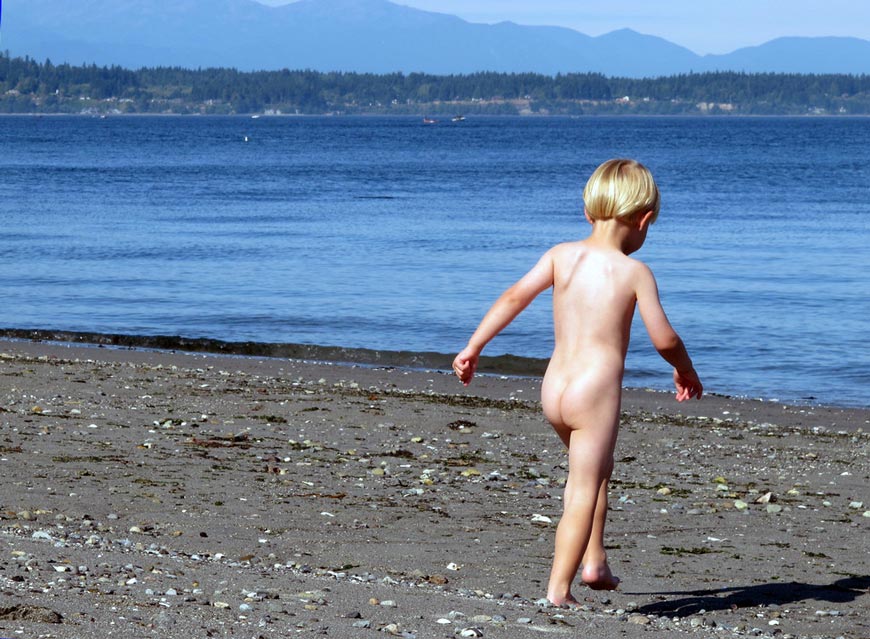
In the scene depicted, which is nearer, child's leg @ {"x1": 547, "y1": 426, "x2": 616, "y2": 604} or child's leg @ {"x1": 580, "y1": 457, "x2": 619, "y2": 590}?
child's leg @ {"x1": 547, "y1": 426, "x2": 616, "y2": 604}

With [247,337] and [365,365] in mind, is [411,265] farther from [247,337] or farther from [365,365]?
[365,365]

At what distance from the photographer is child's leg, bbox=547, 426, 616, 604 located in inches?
214

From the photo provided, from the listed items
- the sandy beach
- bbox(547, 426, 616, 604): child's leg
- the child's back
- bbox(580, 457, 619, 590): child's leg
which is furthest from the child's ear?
the sandy beach

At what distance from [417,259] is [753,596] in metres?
24.0

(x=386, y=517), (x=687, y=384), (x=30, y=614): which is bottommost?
(x=386, y=517)

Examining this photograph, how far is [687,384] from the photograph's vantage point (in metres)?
5.47

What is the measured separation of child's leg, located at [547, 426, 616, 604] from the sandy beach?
0.54 feet

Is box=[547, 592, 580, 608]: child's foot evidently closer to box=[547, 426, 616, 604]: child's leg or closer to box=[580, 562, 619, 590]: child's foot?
box=[547, 426, 616, 604]: child's leg

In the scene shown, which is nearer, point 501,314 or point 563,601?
point 501,314

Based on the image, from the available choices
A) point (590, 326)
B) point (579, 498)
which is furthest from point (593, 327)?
point (579, 498)

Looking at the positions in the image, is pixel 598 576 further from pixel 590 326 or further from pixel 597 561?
pixel 590 326

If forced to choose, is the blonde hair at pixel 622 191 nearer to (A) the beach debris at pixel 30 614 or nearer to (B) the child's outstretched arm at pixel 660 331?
(B) the child's outstretched arm at pixel 660 331

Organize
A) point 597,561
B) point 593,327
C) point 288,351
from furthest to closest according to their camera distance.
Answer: point 288,351, point 597,561, point 593,327

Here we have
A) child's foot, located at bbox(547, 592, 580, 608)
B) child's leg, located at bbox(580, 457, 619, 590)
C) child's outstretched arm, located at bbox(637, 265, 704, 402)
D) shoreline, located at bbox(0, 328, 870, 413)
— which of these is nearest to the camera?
child's outstretched arm, located at bbox(637, 265, 704, 402)
